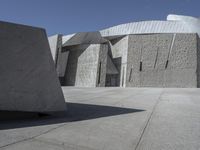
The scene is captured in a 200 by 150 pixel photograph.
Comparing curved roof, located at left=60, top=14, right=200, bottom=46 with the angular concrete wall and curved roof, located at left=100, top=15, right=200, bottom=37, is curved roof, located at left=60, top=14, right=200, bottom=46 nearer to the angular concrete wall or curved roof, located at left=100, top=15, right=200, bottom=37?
curved roof, located at left=100, top=15, right=200, bottom=37

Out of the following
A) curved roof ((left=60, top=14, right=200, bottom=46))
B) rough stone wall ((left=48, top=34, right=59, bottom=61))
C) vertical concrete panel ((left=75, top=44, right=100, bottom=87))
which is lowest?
vertical concrete panel ((left=75, top=44, right=100, bottom=87))

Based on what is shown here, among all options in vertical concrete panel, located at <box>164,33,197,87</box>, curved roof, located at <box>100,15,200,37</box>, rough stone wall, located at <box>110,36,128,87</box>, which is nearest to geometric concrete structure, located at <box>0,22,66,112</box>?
rough stone wall, located at <box>110,36,128,87</box>

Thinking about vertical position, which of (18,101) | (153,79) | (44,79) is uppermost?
(44,79)

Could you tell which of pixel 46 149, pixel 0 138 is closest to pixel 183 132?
pixel 46 149

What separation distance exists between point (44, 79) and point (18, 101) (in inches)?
36.7

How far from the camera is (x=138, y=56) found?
3594cm

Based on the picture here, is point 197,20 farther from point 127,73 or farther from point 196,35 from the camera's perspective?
point 127,73

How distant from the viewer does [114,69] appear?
37.7 m

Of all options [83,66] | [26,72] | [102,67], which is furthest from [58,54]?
[26,72]

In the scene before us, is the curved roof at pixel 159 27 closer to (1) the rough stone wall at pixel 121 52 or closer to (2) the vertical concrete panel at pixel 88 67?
(1) the rough stone wall at pixel 121 52

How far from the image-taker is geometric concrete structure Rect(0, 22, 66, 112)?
5.06 m

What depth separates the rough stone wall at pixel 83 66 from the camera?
35.9 metres

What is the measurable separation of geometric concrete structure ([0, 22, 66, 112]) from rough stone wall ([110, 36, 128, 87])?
1224 inches

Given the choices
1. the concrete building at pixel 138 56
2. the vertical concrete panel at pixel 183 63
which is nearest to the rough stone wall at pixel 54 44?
the concrete building at pixel 138 56
